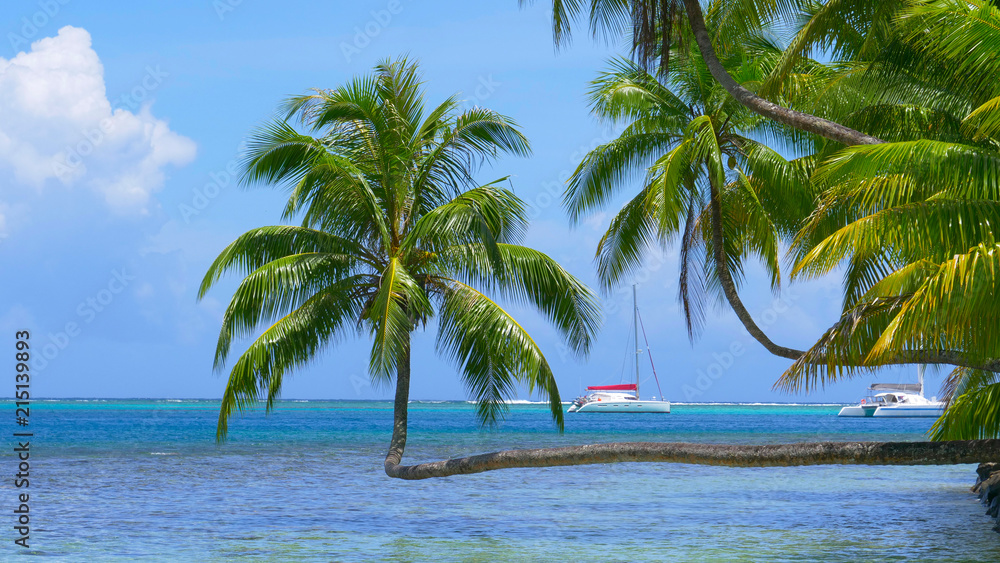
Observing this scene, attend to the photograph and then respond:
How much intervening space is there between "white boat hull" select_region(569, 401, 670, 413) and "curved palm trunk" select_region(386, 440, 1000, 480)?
63.8 metres

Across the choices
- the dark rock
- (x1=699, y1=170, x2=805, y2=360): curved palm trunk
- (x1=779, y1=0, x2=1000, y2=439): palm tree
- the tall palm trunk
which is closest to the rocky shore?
the dark rock

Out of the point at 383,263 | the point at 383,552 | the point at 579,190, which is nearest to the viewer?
the point at 383,263

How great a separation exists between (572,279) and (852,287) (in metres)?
3.72

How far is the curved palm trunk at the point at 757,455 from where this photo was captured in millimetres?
6750

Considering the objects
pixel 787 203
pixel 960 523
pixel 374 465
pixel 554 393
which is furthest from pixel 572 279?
pixel 374 465

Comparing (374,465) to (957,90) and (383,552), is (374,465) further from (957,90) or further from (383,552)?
(957,90)

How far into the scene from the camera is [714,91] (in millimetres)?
13266

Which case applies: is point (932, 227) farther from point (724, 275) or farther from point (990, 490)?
point (990, 490)

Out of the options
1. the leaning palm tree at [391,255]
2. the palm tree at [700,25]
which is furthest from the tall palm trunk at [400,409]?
the palm tree at [700,25]

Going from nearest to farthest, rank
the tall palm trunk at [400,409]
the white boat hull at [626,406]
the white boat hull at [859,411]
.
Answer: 1. the tall palm trunk at [400,409]
2. the white boat hull at [626,406]
3. the white boat hull at [859,411]

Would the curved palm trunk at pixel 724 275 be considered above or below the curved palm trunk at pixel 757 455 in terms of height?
above

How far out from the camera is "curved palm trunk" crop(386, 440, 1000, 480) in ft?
22.1

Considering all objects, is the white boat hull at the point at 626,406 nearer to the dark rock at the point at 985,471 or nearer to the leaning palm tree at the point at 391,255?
the dark rock at the point at 985,471

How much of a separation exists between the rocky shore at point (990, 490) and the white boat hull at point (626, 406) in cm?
5064
